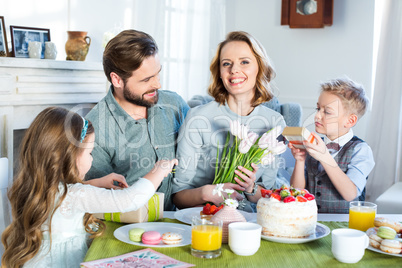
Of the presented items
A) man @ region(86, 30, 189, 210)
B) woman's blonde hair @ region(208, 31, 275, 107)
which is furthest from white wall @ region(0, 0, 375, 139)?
woman's blonde hair @ region(208, 31, 275, 107)

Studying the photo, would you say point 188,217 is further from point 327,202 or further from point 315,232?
point 327,202

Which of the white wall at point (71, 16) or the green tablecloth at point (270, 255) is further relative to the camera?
the white wall at point (71, 16)

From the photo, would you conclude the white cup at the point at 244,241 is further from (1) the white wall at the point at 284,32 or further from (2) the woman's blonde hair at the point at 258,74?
(1) the white wall at the point at 284,32

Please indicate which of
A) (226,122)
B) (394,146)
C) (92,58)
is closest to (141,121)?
(226,122)

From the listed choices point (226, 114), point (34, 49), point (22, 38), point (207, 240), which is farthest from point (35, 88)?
point (207, 240)

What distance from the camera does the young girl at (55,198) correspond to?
1510mm

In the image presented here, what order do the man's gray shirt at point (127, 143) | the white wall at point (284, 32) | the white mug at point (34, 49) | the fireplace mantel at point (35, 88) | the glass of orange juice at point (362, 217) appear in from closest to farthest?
the glass of orange juice at point (362, 217) < the man's gray shirt at point (127, 143) < the fireplace mantel at point (35, 88) < the white mug at point (34, 49) < the white wall at point (284, 32)

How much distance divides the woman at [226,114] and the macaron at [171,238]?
0.57m

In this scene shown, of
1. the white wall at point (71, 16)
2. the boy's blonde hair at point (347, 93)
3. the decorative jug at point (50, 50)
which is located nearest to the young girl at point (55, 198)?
the boy's blonde hair at point (347, 93)

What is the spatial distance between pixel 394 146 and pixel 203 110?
2434mm

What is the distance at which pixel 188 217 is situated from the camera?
1706 mm

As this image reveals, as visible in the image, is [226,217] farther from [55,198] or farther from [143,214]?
[55,198]

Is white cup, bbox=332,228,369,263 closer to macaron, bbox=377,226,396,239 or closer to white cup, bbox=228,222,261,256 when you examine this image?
macaron, bbox=377,226,396,239

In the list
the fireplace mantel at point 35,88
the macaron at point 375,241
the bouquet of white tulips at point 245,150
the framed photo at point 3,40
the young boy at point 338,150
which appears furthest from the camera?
the framed photo at point 3,40
